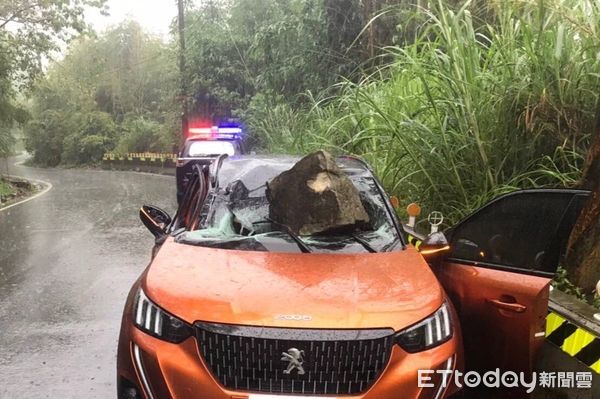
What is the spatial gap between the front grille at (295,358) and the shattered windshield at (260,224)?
905mm

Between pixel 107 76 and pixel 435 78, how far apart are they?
144 ft

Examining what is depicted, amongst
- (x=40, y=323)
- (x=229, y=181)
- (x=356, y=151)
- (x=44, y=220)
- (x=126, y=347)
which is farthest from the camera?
(x=44, y=220)

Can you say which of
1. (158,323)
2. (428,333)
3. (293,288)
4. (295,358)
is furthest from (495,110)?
(158,323)

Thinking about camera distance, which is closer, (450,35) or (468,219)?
(468,219)

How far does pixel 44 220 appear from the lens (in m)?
13.0

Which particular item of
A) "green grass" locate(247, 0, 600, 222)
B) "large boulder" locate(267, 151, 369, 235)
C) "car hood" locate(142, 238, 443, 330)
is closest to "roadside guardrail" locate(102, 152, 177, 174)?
"green grass" locate(247, 0, 600, 222)

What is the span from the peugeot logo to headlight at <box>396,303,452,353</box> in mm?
470

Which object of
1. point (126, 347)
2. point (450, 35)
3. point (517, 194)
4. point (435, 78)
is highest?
point (450, 35)

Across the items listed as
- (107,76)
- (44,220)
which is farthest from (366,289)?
(107,76)

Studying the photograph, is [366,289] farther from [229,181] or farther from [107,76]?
[107,76]

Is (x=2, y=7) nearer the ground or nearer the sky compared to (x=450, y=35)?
nearer the sky

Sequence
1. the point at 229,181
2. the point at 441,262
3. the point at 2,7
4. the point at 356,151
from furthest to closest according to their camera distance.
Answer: the point at 2,7 → the point at 356,151 → the point at 229,181 → the point at 441,262

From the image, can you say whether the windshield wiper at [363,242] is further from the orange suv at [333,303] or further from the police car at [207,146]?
the police car at [207,146]

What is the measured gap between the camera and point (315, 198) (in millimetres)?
3867
